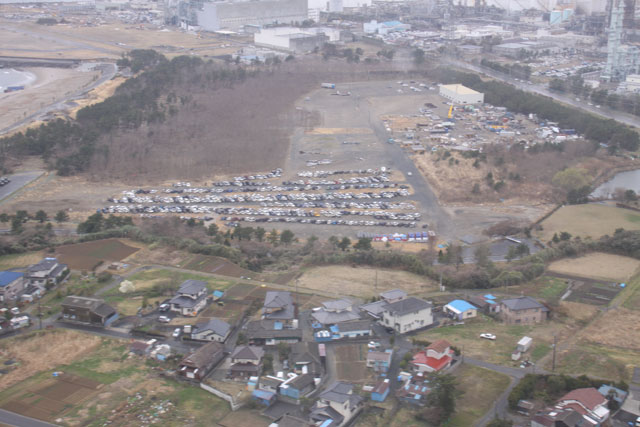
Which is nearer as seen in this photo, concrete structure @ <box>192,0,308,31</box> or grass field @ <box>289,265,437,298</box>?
grass field @ <box>289,265,437,298</box>

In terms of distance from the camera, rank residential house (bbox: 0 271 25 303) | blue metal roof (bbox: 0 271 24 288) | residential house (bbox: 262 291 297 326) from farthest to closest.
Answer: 1. blue metal roof (bbox: 0 271 24 288)
2. residential house (bbox: 0 271 25 303)
3. residential house (bbox: 262 291 297 326)

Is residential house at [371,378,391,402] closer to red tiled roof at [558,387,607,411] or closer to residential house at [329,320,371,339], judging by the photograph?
residential house at [329,320,371,339]

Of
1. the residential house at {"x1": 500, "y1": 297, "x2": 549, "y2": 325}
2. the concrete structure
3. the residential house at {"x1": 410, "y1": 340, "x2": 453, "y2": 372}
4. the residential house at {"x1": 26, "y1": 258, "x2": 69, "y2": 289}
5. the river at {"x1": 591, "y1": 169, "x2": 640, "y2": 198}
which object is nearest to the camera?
the residential house at {"x1": 410, "y1": 340, "x2": 453, "y2": 372}

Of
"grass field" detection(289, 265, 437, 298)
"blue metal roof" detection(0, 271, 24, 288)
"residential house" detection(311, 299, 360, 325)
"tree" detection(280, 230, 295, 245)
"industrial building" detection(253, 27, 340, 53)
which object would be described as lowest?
"grass field" detection(289, 265, 437, 298)

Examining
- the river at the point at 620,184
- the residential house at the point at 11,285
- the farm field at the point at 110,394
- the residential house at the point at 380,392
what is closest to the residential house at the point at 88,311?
the farm field at the point at 110,394

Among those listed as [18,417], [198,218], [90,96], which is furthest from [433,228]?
[90,96]

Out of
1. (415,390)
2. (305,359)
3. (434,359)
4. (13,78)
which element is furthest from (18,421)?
(13,78)

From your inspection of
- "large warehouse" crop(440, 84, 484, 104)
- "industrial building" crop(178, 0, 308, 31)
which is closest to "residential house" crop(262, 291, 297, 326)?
"large warehouse" crop(440, 84, 484, 104)
